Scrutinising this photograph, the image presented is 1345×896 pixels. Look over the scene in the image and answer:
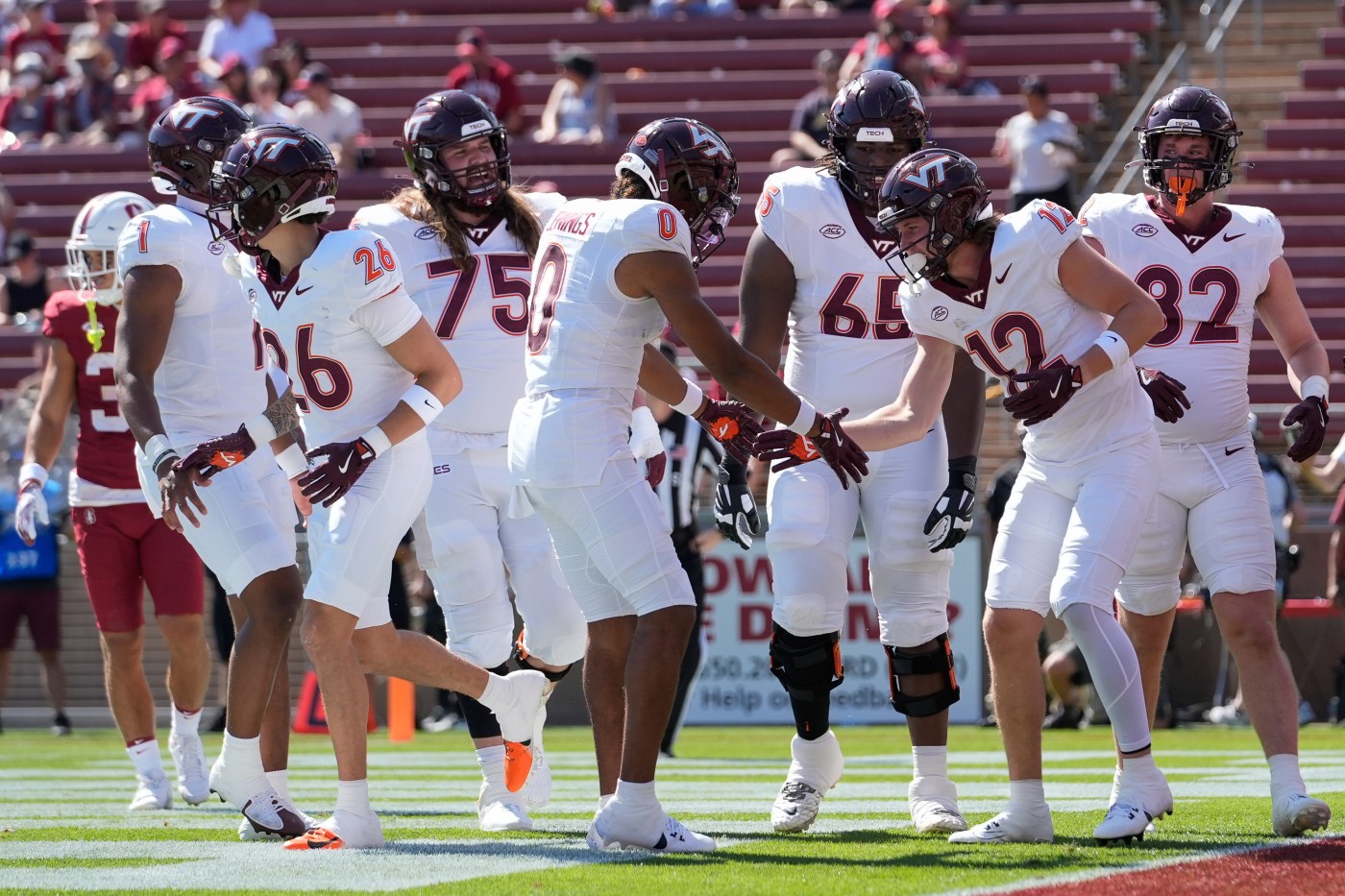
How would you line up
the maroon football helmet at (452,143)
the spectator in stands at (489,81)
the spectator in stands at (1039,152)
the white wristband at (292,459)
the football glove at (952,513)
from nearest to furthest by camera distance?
1. the football glove at (952,513)
2. the white wristband at (292,459)
3. the maroon football helmet at (452,143)
4. the spectator in stands at (1039,152)
5. the spectator in stands at (489,81)

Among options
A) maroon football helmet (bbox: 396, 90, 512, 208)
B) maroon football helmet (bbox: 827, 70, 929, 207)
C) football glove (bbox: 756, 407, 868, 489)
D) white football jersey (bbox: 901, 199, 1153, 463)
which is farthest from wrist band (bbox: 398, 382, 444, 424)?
maroon football helmet (bbox: 827, 70, 929, 207)

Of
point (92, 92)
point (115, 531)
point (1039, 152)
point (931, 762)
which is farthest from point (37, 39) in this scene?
point (931, 762)

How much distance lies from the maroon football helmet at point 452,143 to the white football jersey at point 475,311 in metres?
0.15

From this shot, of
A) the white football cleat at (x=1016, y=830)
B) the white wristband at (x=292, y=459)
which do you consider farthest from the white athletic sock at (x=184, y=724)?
the white football cleat at (x=1016, y=830)

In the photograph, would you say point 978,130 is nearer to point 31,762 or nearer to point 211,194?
point 31,762

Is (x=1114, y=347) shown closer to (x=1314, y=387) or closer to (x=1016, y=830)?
(x=1314, y=387)

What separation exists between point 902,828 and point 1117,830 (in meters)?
0.88

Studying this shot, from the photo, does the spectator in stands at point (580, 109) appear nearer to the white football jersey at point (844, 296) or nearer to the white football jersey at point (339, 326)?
the white football jersey at point (844, 296)

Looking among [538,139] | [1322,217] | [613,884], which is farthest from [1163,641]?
[538,139]

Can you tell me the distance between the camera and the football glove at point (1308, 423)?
18.2 ft

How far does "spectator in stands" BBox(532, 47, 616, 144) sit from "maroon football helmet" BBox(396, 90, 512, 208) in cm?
1086

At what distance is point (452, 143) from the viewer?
5910 millimetres

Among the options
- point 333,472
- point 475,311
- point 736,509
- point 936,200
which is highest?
point 936,200

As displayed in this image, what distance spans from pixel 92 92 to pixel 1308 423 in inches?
617
